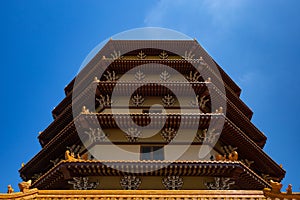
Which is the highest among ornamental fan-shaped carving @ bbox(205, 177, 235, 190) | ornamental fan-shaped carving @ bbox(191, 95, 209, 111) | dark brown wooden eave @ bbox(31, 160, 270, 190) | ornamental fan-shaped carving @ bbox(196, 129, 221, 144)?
ornamental fan-shaped carving @ bbox(191, 95, 209, 111)

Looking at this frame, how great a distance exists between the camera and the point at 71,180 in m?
16.2

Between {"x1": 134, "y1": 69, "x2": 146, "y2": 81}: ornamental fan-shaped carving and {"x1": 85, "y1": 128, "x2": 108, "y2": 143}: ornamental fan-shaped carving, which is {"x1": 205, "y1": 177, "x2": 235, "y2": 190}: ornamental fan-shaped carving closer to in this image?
Answer: {"x1": 85, "y1": 128, "x2": 108, "y2": 143}: ornamental fan-shaped carving

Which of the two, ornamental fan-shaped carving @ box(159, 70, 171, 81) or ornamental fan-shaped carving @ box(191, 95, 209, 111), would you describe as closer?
ornamental fan-shaped carving @ box(191, 95, 209, 111)

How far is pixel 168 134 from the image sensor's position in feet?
59.3

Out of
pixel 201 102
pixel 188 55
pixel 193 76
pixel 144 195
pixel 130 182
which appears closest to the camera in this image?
pixel 144 195

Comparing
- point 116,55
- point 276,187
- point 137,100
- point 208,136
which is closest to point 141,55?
point 116,55

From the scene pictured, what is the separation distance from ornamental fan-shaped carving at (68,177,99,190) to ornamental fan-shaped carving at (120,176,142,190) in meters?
1.14

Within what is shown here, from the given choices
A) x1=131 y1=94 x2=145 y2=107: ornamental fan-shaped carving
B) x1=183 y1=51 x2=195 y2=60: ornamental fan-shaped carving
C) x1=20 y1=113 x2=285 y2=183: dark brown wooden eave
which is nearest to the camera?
x1=20 y1=113 x2=285 y2=183: dark brown wooden eave

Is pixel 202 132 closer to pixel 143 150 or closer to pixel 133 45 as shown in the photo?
pixel 143 150

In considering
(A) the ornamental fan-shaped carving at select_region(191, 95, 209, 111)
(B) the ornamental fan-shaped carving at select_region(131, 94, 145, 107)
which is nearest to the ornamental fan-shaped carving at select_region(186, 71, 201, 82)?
(A) the ornamental fan-shaped carving at select_region(191, 95, 209, 111)

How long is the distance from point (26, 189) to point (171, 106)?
30.1 feet

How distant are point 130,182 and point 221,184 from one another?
13.0ft

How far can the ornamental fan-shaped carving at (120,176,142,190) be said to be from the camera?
15891 mm

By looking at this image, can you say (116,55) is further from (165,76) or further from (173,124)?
(173,124)
